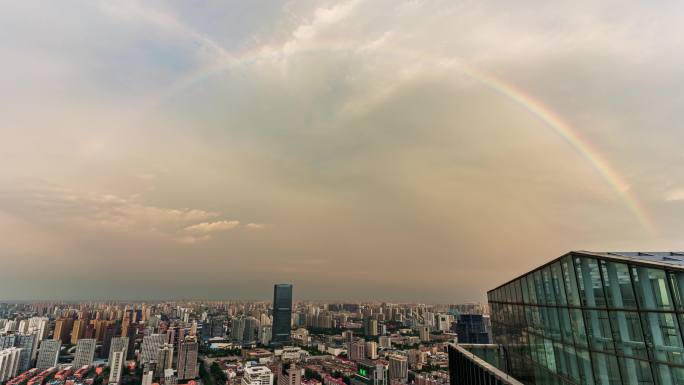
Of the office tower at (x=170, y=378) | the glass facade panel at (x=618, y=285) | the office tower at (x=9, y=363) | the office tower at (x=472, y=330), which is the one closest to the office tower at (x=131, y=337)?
the office tower at (x=170, y=378)

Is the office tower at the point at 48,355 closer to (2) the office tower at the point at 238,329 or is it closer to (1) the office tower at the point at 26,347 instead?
(1) the office tower at the point at 26,347

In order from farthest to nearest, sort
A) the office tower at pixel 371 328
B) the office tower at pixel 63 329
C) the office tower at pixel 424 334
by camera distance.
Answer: the office tower at pixel 371 328 → the office tower at pixel 424 334 → the office tower at pixel 63 329

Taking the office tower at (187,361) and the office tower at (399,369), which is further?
the office tower at (187,361)

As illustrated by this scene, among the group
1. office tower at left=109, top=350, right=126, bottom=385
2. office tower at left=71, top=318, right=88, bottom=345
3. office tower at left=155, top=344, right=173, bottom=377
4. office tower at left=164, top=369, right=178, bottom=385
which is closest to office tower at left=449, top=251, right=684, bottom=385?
office tower at left=164, top=369, right=178, bottom=385

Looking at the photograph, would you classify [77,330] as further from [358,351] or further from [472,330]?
[472,330]

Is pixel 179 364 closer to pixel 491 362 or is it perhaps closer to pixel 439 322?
pixel 491 362

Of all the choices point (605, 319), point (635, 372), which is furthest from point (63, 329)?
point (635, 372)
